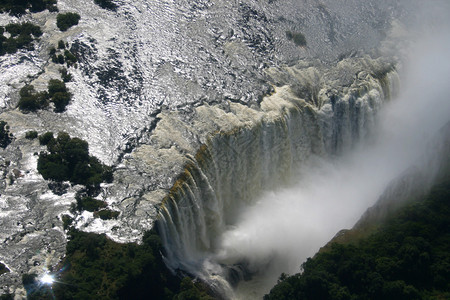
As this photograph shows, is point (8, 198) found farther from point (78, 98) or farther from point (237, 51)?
point (237, 51)

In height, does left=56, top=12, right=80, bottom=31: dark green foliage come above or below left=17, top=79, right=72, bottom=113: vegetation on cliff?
above

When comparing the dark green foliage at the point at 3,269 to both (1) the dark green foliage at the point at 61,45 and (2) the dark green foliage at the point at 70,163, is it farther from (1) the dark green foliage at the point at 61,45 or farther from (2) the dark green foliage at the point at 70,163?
(1) the dark green foliage at the point at 61,45

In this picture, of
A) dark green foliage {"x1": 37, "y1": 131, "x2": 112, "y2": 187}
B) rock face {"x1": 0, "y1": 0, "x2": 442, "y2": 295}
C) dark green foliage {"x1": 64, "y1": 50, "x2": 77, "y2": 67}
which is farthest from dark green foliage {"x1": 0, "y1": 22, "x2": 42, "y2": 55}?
dark green foliage {"x1": 37, "y1": 131, "x2": 112, "y2": 187}

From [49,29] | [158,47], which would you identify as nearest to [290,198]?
[158,47]

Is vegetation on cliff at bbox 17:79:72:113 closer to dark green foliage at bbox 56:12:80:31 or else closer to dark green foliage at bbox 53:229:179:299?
dark green foliage at bbox 56:12:80:31

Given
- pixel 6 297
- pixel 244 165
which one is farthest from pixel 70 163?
pixel 244 165

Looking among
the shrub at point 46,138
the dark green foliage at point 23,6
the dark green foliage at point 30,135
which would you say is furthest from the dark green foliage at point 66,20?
the shrub at point 46,138
